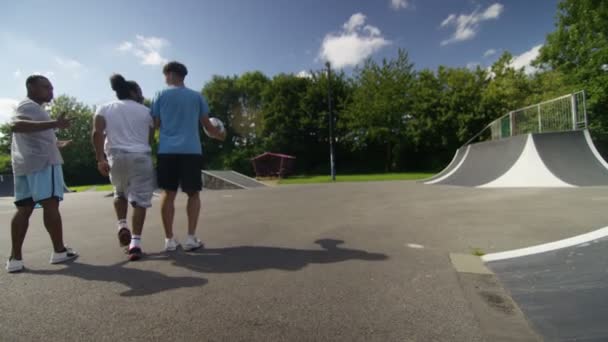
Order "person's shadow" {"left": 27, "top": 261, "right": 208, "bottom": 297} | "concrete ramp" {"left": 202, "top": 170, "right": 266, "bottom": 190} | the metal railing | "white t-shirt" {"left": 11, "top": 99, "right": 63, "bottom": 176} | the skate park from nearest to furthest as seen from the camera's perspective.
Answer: the skate park < "person's shadow" {"left": 27, "top": 261, "right": 208, "bottom": 297} < "white t-shirt" {"left": 11, "top": 99, "right": 63, "bottom": 176} < the metal railing < "concrete ramp" {"left": 202, "top": 170, "right": 266, "bottom": 190}

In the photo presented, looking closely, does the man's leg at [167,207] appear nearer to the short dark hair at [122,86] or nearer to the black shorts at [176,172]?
the black shorts at [176,172]

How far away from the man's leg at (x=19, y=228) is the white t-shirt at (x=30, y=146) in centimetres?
35

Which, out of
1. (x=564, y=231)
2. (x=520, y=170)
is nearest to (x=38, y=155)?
(x=564, y=231)

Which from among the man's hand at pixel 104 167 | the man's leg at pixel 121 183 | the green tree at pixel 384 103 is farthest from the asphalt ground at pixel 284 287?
the green tree at pixel 384 103

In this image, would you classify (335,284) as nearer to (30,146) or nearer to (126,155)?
(126,155)

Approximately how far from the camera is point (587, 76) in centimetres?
2170

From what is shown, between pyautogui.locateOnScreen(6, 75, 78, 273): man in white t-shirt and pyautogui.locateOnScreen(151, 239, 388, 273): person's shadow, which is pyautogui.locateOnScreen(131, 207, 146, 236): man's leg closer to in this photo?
pyautogui.locateOnScreen(151, 239, 388, 273): person's shadow

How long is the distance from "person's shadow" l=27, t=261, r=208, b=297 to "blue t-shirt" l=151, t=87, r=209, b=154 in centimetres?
120

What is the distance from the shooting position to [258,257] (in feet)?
8.58

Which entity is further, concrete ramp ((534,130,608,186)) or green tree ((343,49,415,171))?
green tree ((343,49,415,171))

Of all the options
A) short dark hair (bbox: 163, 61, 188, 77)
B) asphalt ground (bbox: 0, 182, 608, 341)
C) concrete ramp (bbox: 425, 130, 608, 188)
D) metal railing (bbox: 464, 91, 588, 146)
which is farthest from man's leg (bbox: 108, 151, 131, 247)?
metal railing (bbox: 464, 91, 588, 146)

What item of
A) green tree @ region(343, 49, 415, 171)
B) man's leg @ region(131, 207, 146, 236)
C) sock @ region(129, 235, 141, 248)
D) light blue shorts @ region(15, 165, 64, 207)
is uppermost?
green tree @ region(343, 49, 415, 171)

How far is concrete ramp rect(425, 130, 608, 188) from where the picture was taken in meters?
7.53

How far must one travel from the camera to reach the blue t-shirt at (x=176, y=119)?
2.85m
